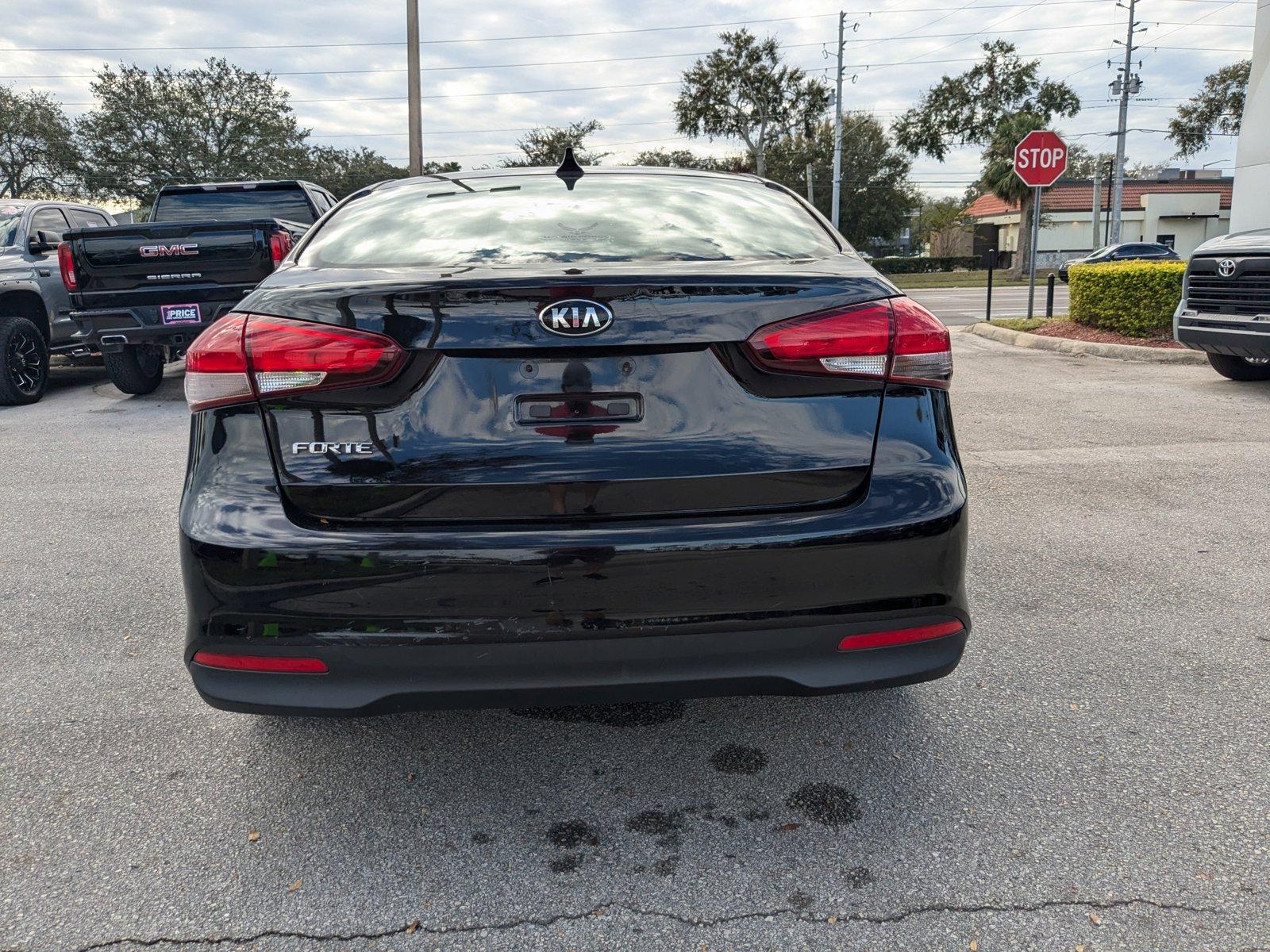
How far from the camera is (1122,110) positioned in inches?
1859

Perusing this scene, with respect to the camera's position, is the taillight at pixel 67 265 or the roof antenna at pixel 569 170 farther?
the taillight at pixel 67 265

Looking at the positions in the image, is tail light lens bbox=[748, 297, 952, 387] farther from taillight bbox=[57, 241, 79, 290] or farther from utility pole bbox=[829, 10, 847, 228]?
utility pole bbox=[829, 10, 847, 228]

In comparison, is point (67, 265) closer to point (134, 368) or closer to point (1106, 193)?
point (134, 368)

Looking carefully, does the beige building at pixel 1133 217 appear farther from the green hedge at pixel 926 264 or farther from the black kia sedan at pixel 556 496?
the black kia sedan at pixel 556 496

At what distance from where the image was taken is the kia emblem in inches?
81.7

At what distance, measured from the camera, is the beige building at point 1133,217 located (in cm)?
5703

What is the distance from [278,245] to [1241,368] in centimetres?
898

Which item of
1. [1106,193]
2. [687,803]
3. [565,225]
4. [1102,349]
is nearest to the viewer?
[687,803]

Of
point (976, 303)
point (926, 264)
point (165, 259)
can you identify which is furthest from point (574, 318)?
point (926, 264)

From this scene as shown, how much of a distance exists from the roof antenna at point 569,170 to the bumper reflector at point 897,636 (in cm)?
170

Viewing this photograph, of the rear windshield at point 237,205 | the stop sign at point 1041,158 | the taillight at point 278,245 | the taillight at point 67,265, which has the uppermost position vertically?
the stop sign at point 1041,158

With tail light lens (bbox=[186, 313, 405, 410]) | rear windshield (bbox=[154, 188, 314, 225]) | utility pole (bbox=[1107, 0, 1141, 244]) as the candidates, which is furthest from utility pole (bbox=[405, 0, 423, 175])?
utility pole (bbox=[1107, 0, 1141, 244])

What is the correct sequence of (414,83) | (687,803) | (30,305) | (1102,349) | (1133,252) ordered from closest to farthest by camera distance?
1. (687,803)
2. (30,305)
3. (1102,349)
4. (414,83)
5. (1133,252)

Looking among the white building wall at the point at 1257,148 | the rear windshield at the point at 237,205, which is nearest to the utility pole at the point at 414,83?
the rear windshield at the point at 237,205
